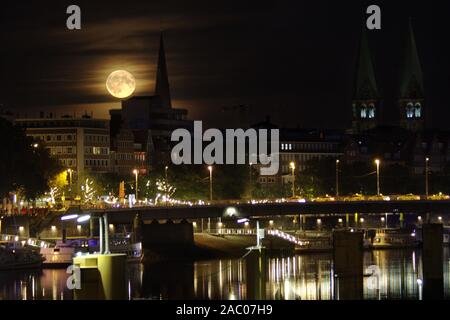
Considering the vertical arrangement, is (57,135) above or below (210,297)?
above

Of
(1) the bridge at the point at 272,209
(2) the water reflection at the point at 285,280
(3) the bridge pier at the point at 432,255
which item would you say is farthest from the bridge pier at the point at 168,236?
(3) the bridge pier at the point at 432,255

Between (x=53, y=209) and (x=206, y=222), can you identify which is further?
(x=206, y=222)

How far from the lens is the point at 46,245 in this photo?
379ft

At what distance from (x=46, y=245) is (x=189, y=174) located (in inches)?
2821

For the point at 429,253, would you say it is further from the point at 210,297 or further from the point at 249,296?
the point at 249,296

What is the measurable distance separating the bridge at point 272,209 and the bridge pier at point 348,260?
30.0 m

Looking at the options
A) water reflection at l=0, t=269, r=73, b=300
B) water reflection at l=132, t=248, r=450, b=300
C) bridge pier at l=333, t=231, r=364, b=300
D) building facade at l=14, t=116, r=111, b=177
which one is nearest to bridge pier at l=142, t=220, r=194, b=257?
water reflection at l=132, t=248, r=450, b=300

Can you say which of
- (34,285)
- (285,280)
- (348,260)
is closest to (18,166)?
(34,285)

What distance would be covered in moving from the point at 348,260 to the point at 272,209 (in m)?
35.1

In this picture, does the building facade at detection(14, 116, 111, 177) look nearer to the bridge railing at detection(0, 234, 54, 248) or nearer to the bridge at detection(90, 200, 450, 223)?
the bridge at detection(90, 200, 450, 223)

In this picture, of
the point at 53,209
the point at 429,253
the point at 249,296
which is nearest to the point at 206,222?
the point at 53,209

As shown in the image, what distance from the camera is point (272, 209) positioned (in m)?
137

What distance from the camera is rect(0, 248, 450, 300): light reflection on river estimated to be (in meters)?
90.2

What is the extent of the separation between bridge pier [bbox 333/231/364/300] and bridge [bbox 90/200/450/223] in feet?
98.3
